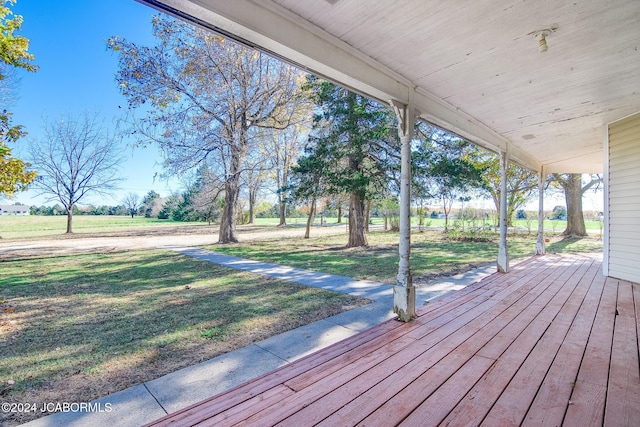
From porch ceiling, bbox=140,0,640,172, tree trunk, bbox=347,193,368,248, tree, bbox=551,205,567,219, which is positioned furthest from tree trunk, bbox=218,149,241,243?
tree, bbox=551,205,567,219

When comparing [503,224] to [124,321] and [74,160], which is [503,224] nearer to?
[124,321]

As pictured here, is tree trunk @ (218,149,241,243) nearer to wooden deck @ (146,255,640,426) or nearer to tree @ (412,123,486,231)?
tree @ (412,123,486,231)

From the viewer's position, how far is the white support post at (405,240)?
3105 millimetres

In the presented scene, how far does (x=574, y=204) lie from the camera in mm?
14328

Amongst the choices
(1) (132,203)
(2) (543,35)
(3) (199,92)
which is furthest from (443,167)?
(1) (132,203)

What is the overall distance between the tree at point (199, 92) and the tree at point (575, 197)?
45.0 ft

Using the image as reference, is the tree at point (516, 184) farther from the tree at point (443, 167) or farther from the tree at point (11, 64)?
the tree at point (11, 64)

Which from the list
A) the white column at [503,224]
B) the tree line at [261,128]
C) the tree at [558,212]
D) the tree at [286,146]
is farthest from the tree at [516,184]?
the tree at [558,212]

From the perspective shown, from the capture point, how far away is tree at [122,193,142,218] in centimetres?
4042

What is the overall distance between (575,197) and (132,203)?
153 feet

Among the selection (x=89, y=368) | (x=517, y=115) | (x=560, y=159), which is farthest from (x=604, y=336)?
(x=560, y=159)

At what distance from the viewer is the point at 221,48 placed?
9391 mm

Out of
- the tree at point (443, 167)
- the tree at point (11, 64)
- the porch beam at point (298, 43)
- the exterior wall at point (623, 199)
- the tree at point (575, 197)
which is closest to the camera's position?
the porch beam at point (298, 43)

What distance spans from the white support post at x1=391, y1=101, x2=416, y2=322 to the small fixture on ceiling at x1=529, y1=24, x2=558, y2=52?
3.84ft
